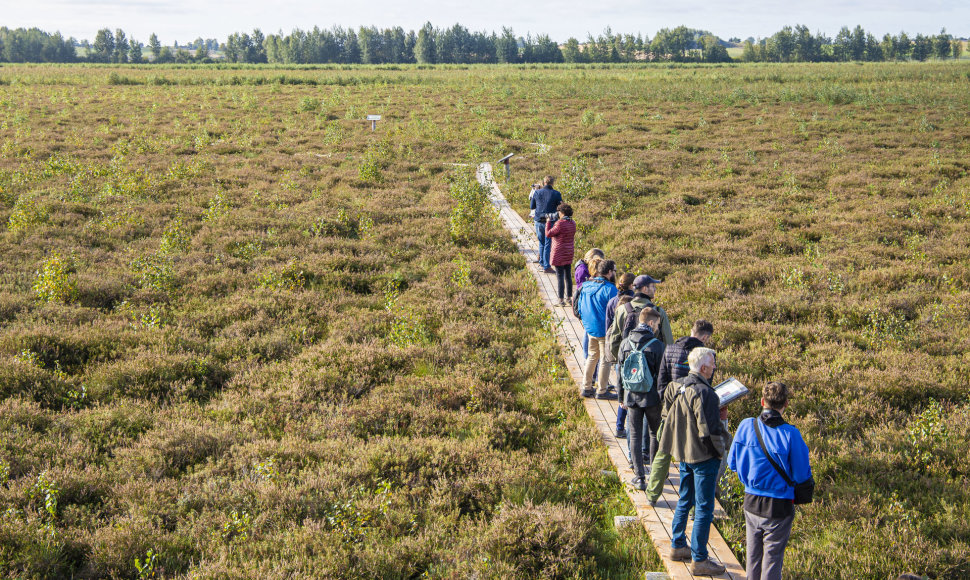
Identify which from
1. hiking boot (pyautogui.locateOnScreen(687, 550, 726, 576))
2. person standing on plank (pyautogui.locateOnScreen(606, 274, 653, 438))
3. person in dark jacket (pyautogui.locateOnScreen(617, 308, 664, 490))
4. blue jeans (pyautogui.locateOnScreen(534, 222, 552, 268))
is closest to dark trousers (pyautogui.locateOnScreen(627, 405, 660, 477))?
person in dark jacket (pyautogui.locateOnScreen(617, 308, 664, 490))

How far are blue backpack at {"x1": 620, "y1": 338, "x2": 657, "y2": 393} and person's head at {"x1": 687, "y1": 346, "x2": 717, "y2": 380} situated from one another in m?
0.86

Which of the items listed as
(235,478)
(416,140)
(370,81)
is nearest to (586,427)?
(235,478)

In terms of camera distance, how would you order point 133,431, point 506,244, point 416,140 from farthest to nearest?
point 416,140
point 506,244
point 133,431

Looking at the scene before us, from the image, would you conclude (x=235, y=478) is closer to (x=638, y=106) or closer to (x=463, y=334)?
Result: (x=463, y=334)

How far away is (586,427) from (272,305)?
6809 millimetres

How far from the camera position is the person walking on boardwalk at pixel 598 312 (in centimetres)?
769

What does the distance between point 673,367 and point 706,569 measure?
1.80 m

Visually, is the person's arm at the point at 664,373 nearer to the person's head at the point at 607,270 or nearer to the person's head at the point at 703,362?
the person's head at the point at 703,362

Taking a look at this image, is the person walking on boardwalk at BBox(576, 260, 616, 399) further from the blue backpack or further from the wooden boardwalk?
the blue backpack

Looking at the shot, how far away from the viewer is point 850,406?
25.1 ft

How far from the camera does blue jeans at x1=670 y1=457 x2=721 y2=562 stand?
5078 millimetres

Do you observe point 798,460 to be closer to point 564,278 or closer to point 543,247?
point 564,278

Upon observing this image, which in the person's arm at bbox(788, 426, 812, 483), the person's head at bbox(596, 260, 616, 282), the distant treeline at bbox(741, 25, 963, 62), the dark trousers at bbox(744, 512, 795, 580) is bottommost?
the dark trousers at bbox(744, 512, 795, 580)

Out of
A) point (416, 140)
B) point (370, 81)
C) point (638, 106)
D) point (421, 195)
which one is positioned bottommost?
point (421, 195)
